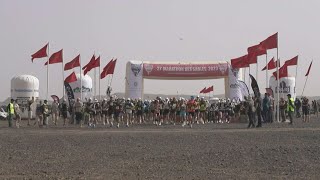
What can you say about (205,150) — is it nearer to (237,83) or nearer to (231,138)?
(231,138)

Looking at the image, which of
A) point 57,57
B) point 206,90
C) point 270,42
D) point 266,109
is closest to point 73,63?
point 57,57

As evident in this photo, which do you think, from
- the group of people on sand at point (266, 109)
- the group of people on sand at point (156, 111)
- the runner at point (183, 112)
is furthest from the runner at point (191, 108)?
→ the group of people on sand at point (266, 109)

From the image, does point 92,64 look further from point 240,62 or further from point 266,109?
point 266,109

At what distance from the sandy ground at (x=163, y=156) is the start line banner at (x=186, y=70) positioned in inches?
813

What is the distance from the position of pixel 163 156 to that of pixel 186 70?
27230mm

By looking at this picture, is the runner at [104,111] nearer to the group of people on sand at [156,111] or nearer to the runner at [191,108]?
the group of people on sand at [156,111]

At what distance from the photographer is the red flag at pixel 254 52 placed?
34.5 metres

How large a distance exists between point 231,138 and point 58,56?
2185 centimetres

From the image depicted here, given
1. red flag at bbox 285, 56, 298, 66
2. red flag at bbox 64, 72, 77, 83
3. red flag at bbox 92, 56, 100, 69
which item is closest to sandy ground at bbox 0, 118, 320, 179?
red flag at bbox 285, 56, 298, 66

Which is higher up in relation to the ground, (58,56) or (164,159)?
(58,56)

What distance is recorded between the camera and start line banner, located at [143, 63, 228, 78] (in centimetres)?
4169

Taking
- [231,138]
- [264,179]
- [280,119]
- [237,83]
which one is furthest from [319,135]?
[237,83]

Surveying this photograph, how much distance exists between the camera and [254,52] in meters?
35.2

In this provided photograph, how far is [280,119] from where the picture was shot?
33.9 metres
